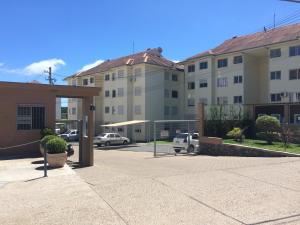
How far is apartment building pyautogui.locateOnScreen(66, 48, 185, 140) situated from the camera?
54688 mm

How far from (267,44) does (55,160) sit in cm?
3564

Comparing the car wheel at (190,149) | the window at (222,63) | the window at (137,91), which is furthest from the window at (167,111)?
the car wheel at (190,149)

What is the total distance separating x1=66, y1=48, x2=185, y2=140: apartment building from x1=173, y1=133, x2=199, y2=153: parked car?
22.5 m

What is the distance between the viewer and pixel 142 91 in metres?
54.9

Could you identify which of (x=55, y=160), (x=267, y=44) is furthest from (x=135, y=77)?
(x=55, y=160)

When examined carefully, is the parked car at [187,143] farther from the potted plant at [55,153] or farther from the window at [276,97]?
the window at [276,97]

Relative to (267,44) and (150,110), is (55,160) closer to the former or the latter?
(267,44)

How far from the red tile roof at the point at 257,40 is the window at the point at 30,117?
31.6 m

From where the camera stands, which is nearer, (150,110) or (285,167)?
(285,167)

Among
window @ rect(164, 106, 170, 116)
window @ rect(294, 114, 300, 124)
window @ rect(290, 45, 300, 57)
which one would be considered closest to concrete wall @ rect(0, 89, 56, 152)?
window @ rect(294, 114, 300, 124)

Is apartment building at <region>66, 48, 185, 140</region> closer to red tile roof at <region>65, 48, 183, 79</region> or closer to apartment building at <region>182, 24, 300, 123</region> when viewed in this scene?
red tile roof at <region>65, 48, 183, 79</region>

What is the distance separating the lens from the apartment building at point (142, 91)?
54.7m

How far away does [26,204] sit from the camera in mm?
8656

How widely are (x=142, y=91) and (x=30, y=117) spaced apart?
122ft
